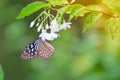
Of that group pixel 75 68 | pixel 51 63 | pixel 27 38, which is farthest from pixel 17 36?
pixel 75 68

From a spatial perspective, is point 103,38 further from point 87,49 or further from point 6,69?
point 6,69

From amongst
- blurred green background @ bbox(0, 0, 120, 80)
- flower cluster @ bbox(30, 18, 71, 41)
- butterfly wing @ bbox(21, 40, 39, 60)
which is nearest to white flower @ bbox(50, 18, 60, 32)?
flower cluster @ bbox(30, 18, 71, 41)

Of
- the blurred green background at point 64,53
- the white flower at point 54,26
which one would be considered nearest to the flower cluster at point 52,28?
the white flower at point 54,26

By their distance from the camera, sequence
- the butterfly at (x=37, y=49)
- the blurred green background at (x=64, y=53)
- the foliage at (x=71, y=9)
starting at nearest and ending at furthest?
the foliage at (x=71, y=9) → the butterfly at (x=37, y=49) → the blurred green background at (x=64, y=53)

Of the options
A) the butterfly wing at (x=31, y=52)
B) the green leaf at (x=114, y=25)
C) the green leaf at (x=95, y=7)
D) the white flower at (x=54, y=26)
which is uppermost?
the green leaf at (x=95, y=7)

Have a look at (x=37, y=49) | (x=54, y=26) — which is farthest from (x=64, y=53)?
(x=54, y=26)

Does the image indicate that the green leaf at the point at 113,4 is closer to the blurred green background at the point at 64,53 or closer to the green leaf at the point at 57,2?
the green leaf at the point at 57,2
